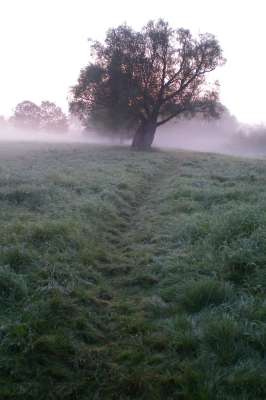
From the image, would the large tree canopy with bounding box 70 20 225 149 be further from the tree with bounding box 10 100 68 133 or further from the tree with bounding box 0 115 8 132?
the tree with bounding box 0 115 8 132

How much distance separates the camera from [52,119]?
8356 cm

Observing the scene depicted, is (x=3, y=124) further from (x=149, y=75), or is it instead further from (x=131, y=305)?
(x=131, y=305)

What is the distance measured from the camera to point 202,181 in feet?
40.0

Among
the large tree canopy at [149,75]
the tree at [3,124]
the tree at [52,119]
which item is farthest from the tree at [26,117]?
the large tree canopy at [149,75]

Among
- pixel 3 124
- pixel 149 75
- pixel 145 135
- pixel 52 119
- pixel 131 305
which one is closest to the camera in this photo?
pixel 131 305

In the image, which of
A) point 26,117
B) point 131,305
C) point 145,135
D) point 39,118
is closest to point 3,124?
point 26,117

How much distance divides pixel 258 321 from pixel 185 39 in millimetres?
26740

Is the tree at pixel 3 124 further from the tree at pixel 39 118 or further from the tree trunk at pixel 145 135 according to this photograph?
the tree trunk at pixel 145 135

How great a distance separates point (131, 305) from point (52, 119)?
85.6 meters

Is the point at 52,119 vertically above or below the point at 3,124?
above

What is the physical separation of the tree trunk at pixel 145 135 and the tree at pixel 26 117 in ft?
205

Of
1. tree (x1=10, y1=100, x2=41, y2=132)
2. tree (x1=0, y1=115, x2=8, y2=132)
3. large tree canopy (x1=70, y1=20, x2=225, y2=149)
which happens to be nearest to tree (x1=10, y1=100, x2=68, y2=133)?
tree (x1=10, y1=100, x2=41, y2=132)

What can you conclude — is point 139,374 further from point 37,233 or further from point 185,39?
point 185,39

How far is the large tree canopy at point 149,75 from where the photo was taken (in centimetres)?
2547
